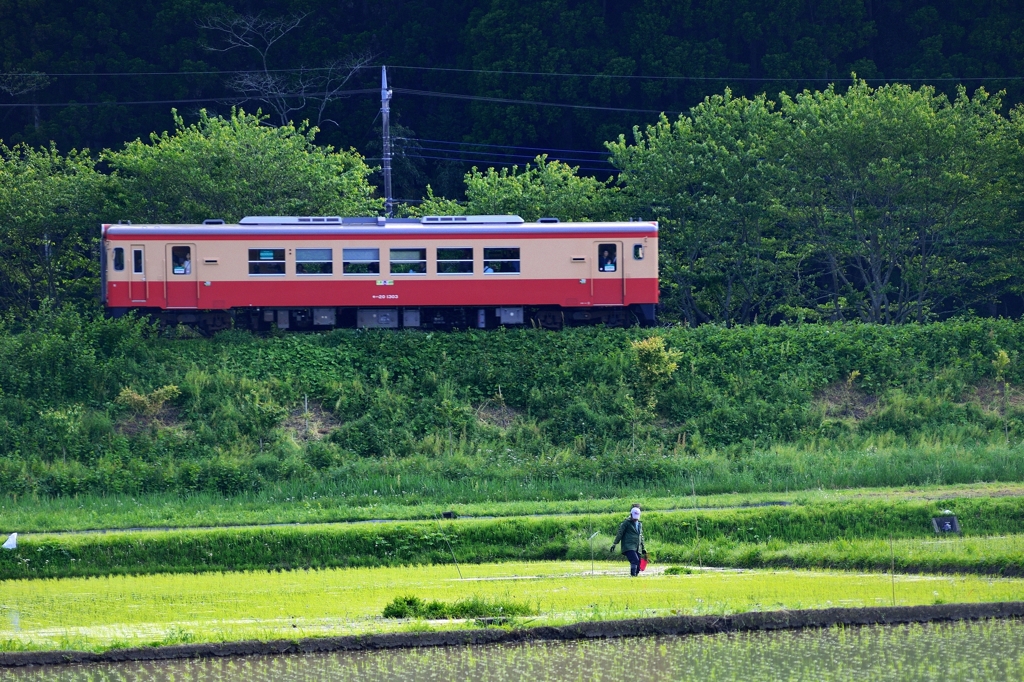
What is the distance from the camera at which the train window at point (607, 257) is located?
34.4 meters

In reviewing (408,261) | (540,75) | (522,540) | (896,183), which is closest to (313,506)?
(522,540)

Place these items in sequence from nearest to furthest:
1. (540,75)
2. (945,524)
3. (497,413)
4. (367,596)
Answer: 1. (367,596)
2. (945,524)
3. (497,413)
4. (540,75)

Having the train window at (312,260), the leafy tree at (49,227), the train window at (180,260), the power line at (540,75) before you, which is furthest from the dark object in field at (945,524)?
the power line at (540,75)

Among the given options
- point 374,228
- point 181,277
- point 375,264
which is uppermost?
point 374,228

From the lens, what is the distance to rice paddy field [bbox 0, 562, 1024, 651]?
15.9 meters

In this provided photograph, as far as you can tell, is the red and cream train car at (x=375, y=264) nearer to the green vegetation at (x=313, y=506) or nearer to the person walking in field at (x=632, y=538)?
the green vegetation at (x=313, y=506)

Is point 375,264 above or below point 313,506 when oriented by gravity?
above

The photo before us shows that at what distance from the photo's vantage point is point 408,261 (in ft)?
Answer: 112

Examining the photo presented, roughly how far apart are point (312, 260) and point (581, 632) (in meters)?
20.1

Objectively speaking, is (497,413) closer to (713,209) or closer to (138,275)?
(138,275)

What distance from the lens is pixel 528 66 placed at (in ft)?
192

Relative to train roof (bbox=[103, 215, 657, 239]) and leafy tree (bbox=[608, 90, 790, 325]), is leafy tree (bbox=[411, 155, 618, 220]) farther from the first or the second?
train roof (bbox=[103, 215, 657, 239])

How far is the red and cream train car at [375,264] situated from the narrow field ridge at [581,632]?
62.7ft

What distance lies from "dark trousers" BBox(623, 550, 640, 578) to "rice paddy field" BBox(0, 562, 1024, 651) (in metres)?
0.24
